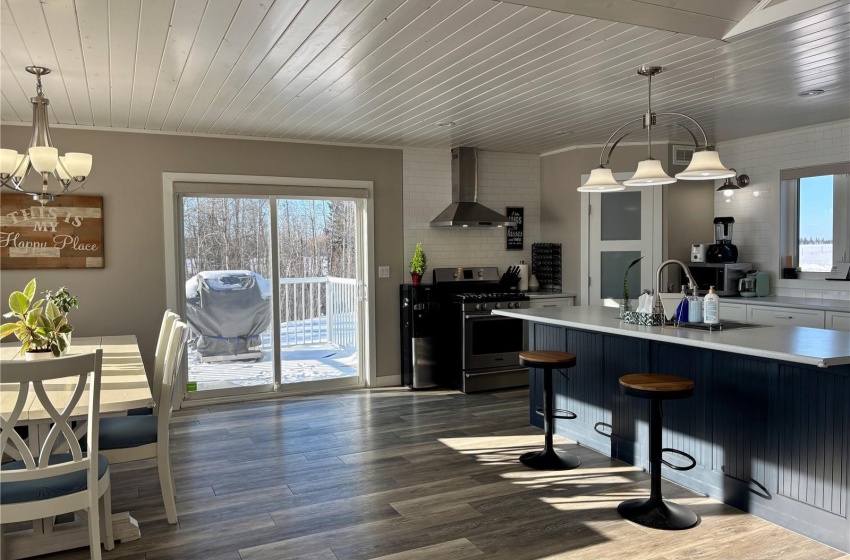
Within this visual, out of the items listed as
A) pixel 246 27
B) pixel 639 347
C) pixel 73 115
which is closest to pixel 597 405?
pixel 639 347

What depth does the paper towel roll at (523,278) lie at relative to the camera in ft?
23.4

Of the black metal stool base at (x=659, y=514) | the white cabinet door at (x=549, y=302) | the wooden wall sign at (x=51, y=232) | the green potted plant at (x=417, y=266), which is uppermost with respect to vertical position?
the wooden wall sign at (x=51, y=232)

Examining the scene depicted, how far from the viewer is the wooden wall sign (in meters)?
5.11

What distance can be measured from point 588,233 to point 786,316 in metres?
2.12

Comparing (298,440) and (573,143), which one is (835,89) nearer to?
(573,143)

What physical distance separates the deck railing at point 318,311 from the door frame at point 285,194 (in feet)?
0.55

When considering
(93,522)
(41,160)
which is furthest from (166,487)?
(41,160)

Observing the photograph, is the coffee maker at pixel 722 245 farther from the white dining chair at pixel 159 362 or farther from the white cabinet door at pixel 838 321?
the white dining chair at pixel 159 362

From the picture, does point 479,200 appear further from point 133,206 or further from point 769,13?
point 769,13

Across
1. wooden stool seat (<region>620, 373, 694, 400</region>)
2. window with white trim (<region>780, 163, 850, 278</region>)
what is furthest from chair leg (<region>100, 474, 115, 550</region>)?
window with white trim (<region>780, 163, 850, 278</region>)

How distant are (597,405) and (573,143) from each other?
3177 mm

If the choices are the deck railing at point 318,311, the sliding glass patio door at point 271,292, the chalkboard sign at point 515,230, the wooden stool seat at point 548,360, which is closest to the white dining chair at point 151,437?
the wooden stool seat at point 548,360

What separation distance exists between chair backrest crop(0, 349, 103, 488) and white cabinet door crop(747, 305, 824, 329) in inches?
176

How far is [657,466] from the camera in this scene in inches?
129
